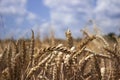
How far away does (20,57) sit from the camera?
195 centimetres

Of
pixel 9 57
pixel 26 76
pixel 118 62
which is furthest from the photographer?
pixel 118 62

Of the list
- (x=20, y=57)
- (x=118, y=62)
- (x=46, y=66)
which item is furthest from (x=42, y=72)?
(x=118, y=62)

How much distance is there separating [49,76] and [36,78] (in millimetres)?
109

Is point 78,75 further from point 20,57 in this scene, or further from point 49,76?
point 20,57

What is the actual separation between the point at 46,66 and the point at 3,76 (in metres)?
0.24

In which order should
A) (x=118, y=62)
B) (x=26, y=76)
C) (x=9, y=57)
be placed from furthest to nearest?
(x=118, y=62) < (x=9, y=57) < (x=26, y=76)

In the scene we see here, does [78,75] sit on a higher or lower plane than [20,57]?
lower

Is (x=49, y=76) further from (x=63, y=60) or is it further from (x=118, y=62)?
(x=118, y=62)

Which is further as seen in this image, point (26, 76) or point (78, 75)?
point (78, 75)

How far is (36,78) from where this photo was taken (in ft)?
6.40

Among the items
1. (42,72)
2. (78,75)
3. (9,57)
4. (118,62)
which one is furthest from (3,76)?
(118,62)

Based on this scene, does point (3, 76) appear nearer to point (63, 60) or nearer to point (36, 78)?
point (36, 78)

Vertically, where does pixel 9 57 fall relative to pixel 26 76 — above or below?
above

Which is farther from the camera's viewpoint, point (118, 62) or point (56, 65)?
point (118, 62)
